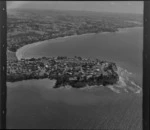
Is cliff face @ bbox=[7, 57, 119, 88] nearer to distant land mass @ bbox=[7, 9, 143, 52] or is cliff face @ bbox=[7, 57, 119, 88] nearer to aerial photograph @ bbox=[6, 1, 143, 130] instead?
aerial photograph @ bbox=[6, 1, 143, 130]

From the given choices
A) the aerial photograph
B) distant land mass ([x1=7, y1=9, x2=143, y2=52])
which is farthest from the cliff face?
distant land mass ([x1=7, y1=9, x2=143, y2=52])

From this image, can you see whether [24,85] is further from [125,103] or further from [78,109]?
[125,103]

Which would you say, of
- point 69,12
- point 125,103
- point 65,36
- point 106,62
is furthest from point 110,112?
point 69,12

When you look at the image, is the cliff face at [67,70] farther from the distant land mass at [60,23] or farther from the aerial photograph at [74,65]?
the distant land mass at [60,23]

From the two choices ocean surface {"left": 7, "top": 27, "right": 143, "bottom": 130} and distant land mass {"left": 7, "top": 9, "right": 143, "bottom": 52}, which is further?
distant land mass {"left": 7, "top": 9, "right": 143, "bottom": 52}

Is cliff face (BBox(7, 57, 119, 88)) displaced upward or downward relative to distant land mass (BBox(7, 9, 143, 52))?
downward
